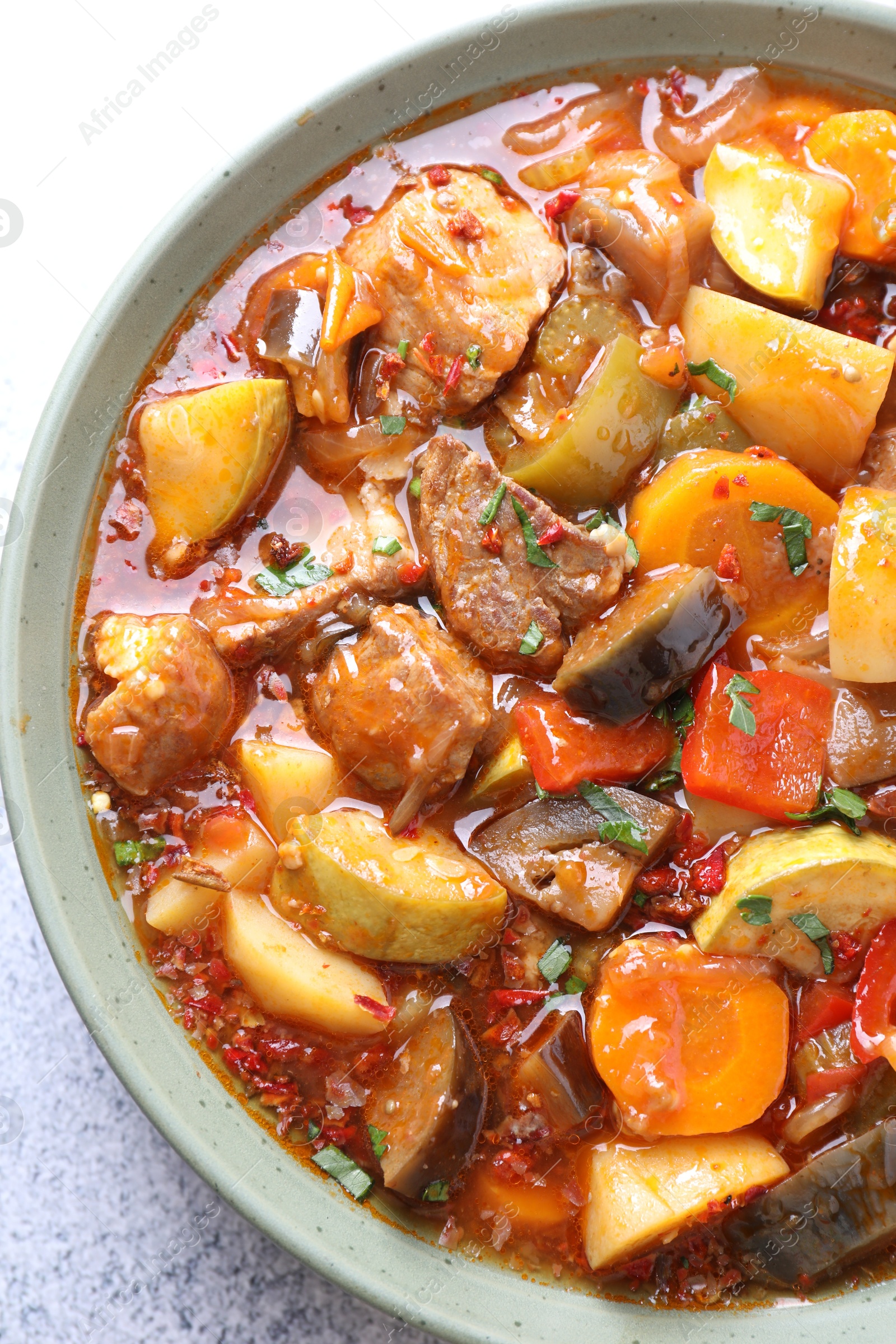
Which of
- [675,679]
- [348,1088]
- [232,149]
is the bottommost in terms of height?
[348,1088]

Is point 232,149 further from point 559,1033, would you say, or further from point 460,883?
point 559,1033

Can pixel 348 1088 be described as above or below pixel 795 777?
below

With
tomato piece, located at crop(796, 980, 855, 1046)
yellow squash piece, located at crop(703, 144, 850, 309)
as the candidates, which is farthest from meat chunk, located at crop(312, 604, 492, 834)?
yellow squash piece, located at crop(703, 144, 850, 309)

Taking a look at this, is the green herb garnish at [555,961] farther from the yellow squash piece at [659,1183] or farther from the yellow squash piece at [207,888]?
the yellow squash piece at [207,888]

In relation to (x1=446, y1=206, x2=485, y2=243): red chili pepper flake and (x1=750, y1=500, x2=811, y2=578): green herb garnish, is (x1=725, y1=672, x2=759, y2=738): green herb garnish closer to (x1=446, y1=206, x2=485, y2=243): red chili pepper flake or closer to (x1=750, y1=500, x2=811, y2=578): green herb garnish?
(x1=750, y1=500, x2=811, y2=578): green herb garnish

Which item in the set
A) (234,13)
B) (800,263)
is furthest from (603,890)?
(234,13)

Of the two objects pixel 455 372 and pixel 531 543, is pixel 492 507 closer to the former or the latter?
pixel 531 543
